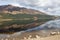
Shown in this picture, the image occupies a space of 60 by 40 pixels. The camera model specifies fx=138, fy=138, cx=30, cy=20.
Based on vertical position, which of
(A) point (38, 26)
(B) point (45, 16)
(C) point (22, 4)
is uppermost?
(C) point (22, 4)

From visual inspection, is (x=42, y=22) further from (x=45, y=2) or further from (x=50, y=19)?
(x=45, y=2)

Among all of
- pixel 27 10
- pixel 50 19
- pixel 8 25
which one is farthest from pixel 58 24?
pixel 8 25

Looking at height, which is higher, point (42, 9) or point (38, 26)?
point (42, 9)

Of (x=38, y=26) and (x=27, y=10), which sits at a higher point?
(x=27, y=10)

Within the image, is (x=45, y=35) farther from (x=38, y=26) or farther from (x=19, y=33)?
(x=19, y=33)

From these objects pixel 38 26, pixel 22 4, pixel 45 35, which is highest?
pixel 22 4

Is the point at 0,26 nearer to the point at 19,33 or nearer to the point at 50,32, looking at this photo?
the point at 19,33

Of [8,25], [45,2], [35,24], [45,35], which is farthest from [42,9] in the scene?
[8,25]

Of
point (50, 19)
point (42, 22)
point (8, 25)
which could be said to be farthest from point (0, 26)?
point (50, 19)
